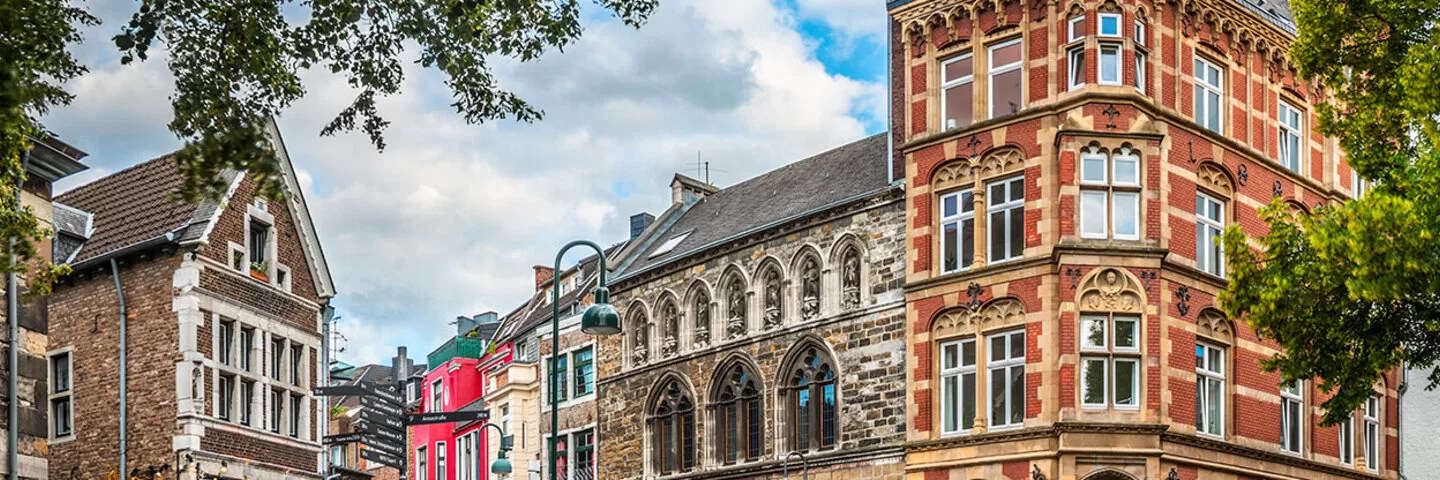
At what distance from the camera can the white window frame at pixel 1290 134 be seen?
3938 centimetres

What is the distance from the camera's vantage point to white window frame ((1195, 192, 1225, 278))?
120 ft

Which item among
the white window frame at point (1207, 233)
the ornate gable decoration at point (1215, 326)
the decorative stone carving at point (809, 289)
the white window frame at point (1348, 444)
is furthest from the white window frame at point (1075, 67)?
the white window frame at point (1348, 444)

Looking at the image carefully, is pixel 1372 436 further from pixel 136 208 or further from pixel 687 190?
pixel 136 208

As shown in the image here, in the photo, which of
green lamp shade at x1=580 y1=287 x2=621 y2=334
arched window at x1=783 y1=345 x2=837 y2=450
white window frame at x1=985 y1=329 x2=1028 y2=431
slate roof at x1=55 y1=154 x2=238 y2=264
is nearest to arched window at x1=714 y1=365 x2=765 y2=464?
arched window at x1=783 y1=345 x2=837 y2=450

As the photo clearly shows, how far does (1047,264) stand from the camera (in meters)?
35.2

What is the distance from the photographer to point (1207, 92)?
123ft

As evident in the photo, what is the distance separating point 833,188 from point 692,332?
198 inches

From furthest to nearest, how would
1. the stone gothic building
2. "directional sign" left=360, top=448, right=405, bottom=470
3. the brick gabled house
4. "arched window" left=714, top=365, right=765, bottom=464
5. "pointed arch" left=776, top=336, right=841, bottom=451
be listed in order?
"arched window" left=714, top=365, right=765, bottom=464
"pointed arch" left=776, top=336, right=841, bottom=451
the stone gothic building
"directional sign" left=360, top=448, right=405, bottom=470
the brick gabled house

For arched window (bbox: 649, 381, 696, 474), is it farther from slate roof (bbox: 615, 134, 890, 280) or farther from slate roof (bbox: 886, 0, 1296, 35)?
slate roof (bbox: 886, 0, 1296, 35)

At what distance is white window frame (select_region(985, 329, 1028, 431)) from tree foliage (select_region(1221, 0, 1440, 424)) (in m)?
9.14

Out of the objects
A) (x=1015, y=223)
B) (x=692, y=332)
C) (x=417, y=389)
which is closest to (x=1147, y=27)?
(x=1015, y=223)

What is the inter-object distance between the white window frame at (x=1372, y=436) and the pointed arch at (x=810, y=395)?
10938 millimetres

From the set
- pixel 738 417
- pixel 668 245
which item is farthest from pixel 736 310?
pixel 668 245

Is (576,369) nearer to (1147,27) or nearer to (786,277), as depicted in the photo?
(786,277)
